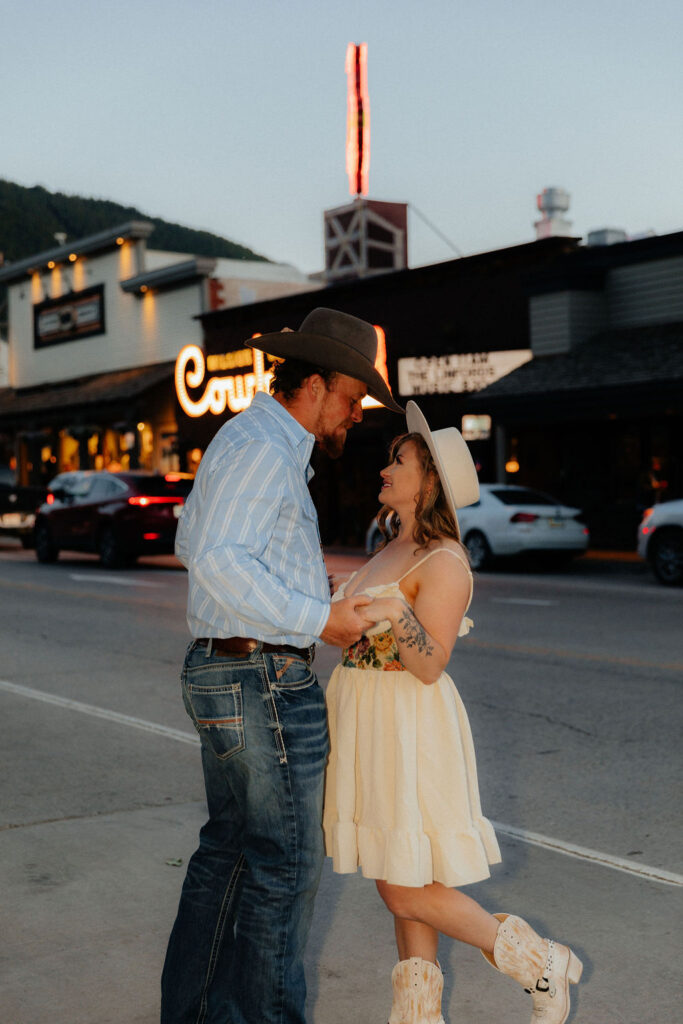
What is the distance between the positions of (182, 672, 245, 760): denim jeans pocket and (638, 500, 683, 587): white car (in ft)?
50.3

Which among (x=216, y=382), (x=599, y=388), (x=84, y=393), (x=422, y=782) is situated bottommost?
(x=422, y=782)

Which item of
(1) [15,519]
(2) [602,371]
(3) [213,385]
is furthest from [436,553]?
(3) [213,385]

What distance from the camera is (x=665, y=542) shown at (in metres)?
18.0

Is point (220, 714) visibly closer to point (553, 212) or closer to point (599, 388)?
point (599, 388)

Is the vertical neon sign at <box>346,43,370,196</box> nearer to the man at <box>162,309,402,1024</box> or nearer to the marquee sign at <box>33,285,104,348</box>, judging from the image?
the marquee sign at <box>33,285,104,348</box>

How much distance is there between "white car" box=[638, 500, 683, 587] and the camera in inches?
698

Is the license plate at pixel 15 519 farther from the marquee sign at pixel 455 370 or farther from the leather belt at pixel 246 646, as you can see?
the leather belt at pixel 246 646

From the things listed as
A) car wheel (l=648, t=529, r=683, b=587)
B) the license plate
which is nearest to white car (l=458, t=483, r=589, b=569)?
car wheel (l=648, t=529, r=683, b=587)

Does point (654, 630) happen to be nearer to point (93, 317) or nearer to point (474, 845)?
point (474, 845)

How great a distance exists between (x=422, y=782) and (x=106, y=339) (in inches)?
1518

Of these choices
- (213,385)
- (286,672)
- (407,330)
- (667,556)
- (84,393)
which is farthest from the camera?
(84,393)

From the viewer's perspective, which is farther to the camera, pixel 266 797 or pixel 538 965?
pixel 538 965

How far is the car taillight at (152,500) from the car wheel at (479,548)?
16.7ft

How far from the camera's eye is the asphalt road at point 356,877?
392 centimetres
